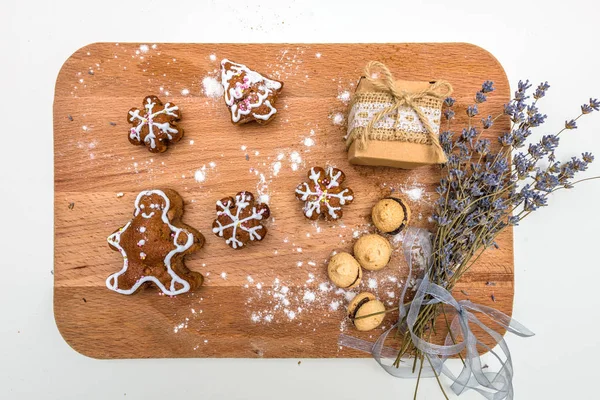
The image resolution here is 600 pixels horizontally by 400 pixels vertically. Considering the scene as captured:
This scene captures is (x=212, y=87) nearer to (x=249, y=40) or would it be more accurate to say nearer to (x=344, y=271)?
(x=249, y=40)

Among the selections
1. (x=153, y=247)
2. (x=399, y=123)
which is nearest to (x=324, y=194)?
(x=399, y=123)

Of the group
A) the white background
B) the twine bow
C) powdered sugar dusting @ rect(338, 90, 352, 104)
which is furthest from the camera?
the white background

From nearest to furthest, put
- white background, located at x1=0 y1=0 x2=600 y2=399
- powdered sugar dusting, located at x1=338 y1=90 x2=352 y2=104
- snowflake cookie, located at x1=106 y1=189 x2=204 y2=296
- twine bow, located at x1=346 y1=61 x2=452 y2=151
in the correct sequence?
1. twine bow, located at x1=346 y1=61 x2=452 y2=151
2. snowflake cookie, located at x1=106 y1=189 x2=204 y2=296
3. powdered sugar dusting, located at x1=338 y1=90 x2=352 y2=104
4. white background, located at x1=0 y1=0 x2=600 y2=399

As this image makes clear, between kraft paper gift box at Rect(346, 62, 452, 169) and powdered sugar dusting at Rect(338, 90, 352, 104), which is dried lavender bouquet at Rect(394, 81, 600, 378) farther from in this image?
powdered sugar dusting at Rect(338, 90, 352, 104)

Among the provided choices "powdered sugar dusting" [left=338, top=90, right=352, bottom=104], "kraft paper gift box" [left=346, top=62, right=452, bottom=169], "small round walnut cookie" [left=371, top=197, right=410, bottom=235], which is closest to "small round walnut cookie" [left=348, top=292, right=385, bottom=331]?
"small round walnut cookie" [left=371, top=197, right=410, bottom=235]

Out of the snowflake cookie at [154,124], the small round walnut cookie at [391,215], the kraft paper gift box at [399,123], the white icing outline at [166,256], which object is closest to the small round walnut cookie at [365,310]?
the small round walnut cookie at [391,215]

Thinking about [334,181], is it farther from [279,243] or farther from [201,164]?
[201,164]
